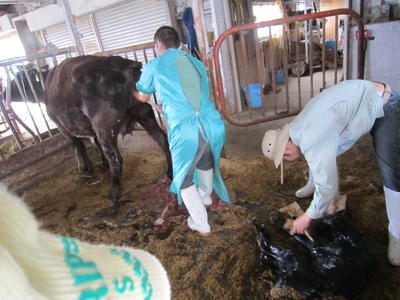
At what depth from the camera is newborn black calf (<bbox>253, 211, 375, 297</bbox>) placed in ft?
5.81

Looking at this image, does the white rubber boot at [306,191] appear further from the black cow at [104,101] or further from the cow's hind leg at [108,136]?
the cow's hind leg at [108,136]

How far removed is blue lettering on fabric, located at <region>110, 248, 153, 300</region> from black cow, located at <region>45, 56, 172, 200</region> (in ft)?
8.78

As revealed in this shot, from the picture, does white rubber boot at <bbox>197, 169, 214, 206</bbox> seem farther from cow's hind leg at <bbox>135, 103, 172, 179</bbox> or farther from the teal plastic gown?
cow's hind leg at <bbox>135, 103, 172, 179</bbox>

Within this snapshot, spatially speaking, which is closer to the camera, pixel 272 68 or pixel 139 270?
pixel 139 270

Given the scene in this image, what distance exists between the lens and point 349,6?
4.35 metres

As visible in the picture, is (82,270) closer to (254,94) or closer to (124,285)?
(124,285)

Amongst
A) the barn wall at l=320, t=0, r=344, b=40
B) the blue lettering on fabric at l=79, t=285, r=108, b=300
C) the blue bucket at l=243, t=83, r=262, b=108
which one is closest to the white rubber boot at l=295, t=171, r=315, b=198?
the blue lettering on fabric at l=79, t=285, r=108, b=300

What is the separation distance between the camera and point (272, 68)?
386 centimetres

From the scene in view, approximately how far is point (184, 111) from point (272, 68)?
6.83 feet

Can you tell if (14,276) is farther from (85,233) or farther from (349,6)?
(349,6)

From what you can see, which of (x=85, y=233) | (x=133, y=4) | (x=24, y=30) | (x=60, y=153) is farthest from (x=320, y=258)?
(x=24, y=30)

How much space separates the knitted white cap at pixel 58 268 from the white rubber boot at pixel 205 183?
82.7 inches

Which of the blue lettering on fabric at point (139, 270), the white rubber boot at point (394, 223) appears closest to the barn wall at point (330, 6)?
the white rubber boot at point (394, 223)

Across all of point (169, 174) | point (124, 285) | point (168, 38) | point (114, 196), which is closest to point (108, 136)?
point (114, 196)
